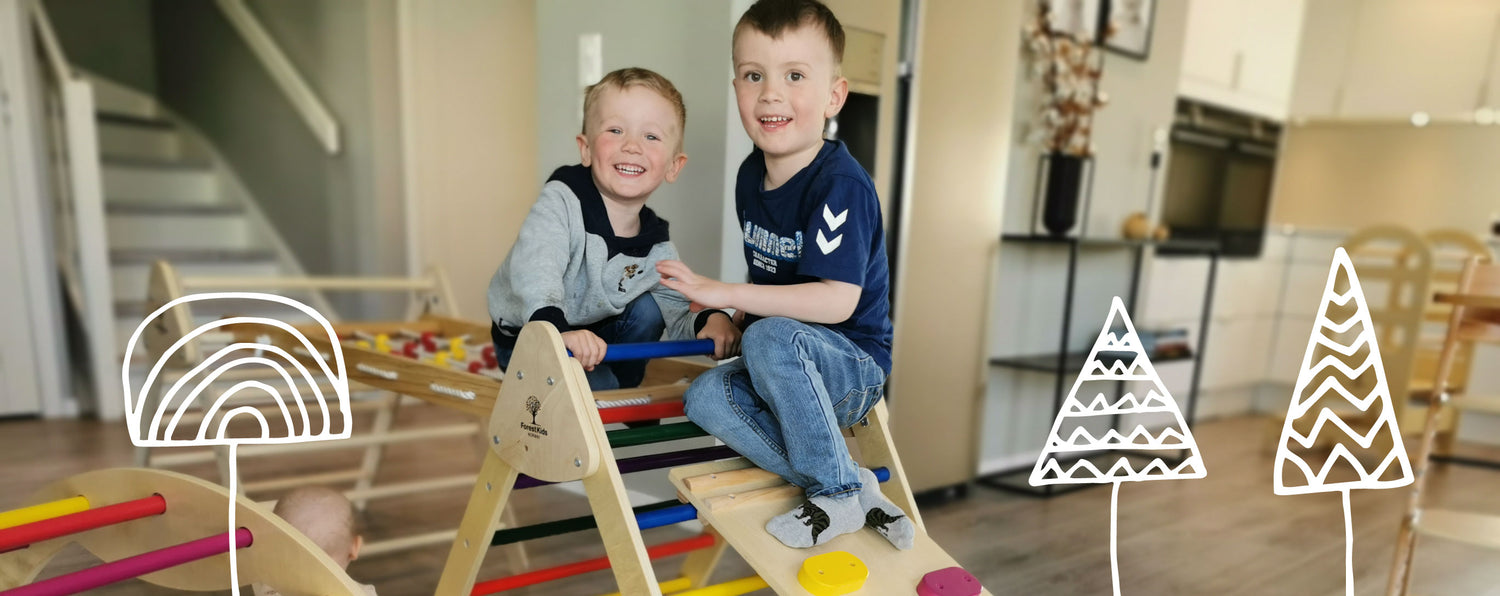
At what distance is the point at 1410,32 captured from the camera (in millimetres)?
Answer: 1760

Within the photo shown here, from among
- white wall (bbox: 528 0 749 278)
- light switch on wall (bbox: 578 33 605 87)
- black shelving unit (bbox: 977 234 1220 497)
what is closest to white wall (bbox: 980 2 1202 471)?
black shelving unit (bbox: 977 234 1220 497)

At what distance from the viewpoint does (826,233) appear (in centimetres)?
94

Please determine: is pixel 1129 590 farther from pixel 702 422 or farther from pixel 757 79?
pixel 757 79

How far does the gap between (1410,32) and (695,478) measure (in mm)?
1892

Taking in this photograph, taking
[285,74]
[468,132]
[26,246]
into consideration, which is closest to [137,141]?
[285,74]

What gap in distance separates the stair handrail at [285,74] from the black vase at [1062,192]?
7.93ft

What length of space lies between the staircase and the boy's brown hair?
2502mm

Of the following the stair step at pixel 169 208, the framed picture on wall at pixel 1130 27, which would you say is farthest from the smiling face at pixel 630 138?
the stair step at pixel 169 208

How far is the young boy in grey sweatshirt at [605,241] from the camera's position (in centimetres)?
→ 103

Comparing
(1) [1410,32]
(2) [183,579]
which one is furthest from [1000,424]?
(2) [183,579]

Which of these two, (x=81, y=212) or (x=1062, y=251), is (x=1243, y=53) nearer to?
(x=1062, y=251)

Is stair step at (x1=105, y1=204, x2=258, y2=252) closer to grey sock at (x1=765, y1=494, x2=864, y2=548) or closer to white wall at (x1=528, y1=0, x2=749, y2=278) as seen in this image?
white wall at (x1=528, y1=0, x2=749, y2=278)

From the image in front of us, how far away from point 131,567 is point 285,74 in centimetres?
267

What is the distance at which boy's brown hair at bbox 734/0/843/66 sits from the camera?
35.9 inches
